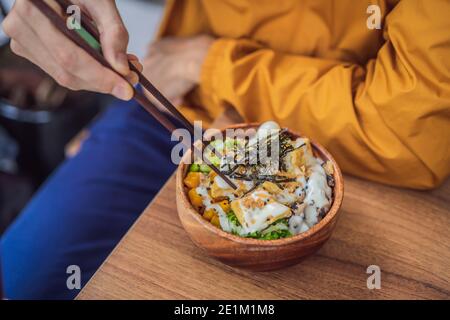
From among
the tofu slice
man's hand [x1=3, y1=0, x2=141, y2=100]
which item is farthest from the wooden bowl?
man's hand [x1=3, y1=0, x2=141, y2=100]

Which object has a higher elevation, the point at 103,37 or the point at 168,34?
the point at 103,37

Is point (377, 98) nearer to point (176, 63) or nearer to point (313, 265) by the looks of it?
point (313, 265)

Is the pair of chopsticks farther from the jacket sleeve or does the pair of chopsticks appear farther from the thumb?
the jacket sleeve

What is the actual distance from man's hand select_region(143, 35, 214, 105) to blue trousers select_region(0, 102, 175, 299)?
15cm

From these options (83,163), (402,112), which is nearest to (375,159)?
(402,112)

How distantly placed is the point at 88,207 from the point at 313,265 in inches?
25.2

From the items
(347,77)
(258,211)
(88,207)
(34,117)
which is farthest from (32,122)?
(258,211)

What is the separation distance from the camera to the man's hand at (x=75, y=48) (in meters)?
0.84

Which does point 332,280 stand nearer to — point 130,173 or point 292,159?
point 292,159

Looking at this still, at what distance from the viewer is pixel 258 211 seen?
2.63 ft

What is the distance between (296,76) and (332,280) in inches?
17.4

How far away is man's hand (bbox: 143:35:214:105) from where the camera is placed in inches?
50.1

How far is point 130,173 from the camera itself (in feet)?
4.44

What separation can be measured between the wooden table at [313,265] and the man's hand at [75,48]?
0.25 meters
